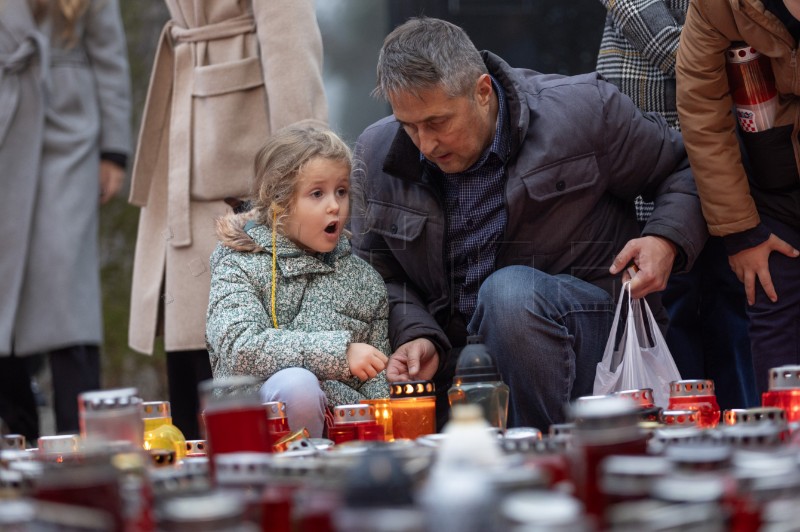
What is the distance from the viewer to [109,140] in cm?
353

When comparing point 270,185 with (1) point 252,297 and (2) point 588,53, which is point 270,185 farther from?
(2) point 588,53

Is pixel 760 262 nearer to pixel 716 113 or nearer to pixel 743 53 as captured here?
pixel 716 113

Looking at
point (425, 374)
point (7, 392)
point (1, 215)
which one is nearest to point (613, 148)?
point (425, 374)

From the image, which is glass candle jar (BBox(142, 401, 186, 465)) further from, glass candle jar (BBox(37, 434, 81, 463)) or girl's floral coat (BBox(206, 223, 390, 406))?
girl's floral coat (BBox(206, 223, 390, 406))

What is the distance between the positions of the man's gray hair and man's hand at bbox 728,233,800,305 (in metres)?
0.78

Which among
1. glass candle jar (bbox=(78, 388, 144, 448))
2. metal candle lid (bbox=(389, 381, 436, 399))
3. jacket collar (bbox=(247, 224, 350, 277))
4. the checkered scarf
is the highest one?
the checkered scarf

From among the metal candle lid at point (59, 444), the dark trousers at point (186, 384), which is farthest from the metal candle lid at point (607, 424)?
the dark trousers at point (186, 384)

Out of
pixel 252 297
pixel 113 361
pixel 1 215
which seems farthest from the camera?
pixel 113 361

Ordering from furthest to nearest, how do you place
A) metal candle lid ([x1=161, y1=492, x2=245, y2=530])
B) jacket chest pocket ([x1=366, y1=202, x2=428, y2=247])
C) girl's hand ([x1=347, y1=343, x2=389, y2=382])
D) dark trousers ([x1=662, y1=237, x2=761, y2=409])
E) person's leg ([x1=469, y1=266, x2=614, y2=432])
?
dark trousers ([x1=662, y1=237, x2=761, y2=409]), jacket chest pocket ([x1=366, y1=202, x2=428, y2=247]), person's leg ([x1=469, y1=266, x2=614, y2=432]), girl's hand ([x1=347, y1=343, x2=389, y2=382]), metal candle lid ([x1=161, y1=492, x2=245, y2=530])

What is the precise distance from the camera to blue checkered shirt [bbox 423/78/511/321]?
302cm

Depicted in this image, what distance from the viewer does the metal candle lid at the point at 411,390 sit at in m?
2.35

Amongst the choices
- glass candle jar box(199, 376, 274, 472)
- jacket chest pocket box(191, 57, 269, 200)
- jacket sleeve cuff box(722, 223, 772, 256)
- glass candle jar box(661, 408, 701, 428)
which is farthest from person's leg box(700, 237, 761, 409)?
glass candle jar box(199, 376, 274, 472)

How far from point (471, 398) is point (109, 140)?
67.5 inches

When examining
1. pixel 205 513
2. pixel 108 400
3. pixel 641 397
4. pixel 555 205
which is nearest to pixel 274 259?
pixel 555 205
